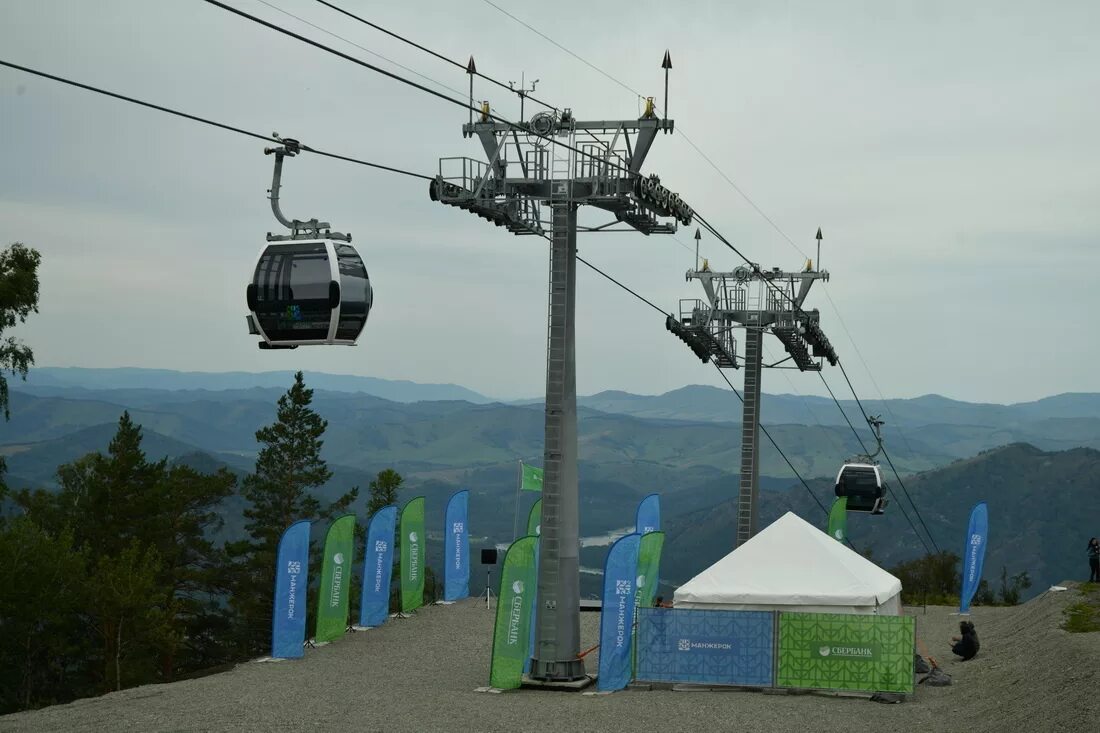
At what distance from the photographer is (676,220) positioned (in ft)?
83.7

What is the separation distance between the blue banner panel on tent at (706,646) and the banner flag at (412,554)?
37.9 feet

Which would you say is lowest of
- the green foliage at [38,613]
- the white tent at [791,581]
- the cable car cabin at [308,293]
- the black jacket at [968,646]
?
the green foliage at [38,613]

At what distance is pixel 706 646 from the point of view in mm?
24016

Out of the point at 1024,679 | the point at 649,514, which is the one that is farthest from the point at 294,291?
the point at 649,514

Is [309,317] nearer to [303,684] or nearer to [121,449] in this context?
[303,684]

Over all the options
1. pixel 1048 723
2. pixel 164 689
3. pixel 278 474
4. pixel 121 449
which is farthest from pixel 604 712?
pixel 278 474

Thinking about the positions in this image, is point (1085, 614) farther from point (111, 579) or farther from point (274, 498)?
point (274, 498)

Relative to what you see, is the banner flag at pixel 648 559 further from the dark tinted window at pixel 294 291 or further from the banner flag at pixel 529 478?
the dark tinted window at pixel 294 291

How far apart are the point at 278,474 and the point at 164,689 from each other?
43551mm

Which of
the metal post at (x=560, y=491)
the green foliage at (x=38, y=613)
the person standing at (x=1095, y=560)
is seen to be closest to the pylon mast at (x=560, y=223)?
the metal post at (x=560, y=491)

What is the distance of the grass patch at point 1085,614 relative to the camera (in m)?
27.7

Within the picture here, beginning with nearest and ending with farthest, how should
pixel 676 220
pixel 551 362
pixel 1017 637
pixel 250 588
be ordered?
pixel 551 362 → pixel 676 220 → pixel 1017 637 → pixel 250 588

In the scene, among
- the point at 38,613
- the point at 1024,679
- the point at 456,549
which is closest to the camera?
the point at 1024,679

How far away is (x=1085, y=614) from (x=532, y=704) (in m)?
14.2
